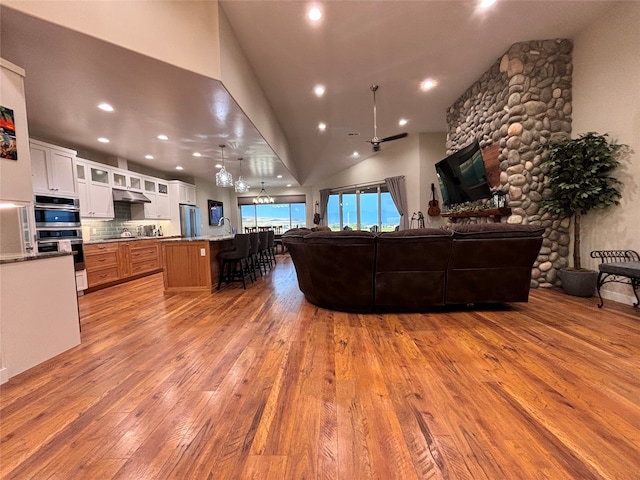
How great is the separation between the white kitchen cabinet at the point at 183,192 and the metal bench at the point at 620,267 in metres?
8.53

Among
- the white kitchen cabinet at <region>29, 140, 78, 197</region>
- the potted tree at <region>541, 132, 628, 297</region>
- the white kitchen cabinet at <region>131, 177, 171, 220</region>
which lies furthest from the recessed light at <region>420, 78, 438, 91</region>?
the white kitchen cabinet at <region>131, 177, 171, 220</region>

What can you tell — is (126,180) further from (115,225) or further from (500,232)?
(500,232)

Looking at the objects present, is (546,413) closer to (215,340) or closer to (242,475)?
(242,475)

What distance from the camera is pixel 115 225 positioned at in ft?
19.3

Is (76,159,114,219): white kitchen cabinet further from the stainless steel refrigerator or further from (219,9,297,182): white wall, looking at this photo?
(219,9,297,182): white wall

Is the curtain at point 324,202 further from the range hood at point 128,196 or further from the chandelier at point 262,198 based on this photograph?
the range hood at point 128,196

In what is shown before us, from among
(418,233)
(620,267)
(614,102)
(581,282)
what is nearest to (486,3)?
(614,102)

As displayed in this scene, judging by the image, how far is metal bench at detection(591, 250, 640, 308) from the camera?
2.57 metres

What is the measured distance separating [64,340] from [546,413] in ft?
11.5

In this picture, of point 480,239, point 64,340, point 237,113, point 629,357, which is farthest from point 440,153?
point 64,340

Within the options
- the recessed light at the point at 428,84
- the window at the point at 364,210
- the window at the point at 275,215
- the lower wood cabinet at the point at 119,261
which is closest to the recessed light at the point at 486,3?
the recessed light at the point at 428,84

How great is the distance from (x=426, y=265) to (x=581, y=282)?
2272mm

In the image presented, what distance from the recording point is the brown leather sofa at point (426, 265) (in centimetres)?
276

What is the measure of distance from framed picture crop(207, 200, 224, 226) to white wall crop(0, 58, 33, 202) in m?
7.33
